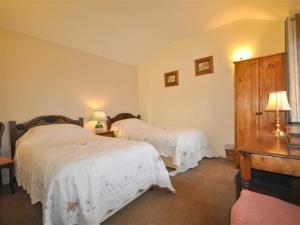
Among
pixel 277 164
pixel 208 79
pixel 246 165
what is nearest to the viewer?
pixel 277 164

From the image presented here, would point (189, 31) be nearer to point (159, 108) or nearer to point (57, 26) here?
point (159, 108)

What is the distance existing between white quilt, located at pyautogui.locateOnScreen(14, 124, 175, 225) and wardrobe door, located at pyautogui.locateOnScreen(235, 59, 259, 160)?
1.75 meters

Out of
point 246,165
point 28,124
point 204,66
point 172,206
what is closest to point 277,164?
point 246,165

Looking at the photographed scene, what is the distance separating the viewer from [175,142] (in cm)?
296

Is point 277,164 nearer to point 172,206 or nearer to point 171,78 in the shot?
point 172,206

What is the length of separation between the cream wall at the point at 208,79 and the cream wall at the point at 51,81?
3.83 ft

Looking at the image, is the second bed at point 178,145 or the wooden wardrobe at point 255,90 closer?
the wooden wardrobe at point 255,90

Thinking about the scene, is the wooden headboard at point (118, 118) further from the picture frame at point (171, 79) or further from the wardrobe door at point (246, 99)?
the wardrobe door at point (246, 99)

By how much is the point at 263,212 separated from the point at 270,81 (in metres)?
2.45

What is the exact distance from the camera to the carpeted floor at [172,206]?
1.76 metres

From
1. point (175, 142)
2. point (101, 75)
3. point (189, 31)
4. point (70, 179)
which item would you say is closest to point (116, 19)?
point (101, 75)

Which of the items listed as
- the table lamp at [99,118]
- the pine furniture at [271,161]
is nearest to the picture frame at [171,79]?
the table lamp at [99,118]

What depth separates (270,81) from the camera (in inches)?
108

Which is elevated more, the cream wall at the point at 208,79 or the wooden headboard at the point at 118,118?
the cream wall at the point at 208,79
